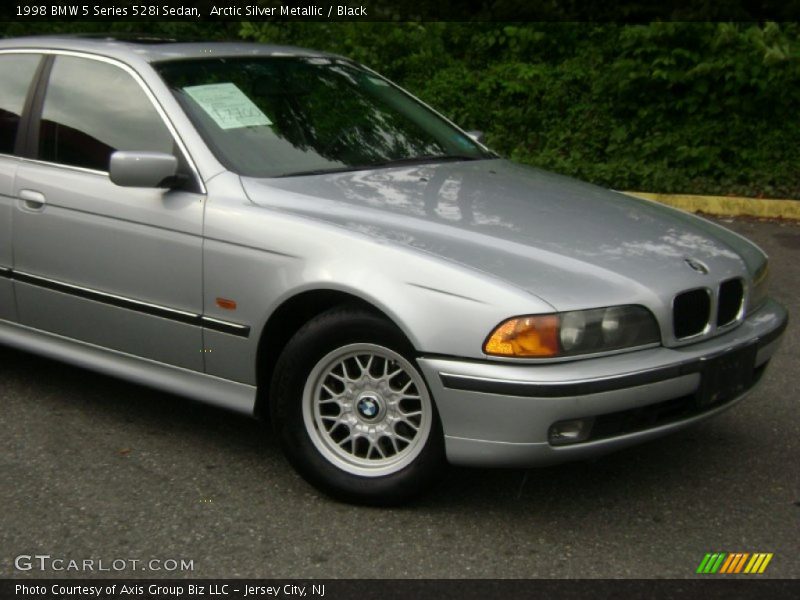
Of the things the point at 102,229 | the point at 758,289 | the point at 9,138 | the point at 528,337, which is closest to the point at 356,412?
the point at 528,337

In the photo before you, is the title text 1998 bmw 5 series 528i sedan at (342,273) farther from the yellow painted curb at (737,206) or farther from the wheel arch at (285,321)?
the yellow painted curb at (737,206)

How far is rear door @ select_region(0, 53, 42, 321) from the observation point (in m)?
5.04

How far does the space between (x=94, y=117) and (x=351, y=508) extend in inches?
77.5

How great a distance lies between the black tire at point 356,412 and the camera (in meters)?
3.99

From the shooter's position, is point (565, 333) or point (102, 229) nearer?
point (565, 333)

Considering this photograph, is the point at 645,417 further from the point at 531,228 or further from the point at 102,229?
the point at 102,229

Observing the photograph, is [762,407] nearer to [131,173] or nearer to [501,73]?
[131,173]

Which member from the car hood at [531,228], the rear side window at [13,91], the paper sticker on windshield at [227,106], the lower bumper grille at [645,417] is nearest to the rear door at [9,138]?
the rear side window at [13,91]

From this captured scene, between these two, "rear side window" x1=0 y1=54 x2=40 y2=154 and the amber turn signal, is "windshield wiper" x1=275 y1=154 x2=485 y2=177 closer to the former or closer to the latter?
the amber turn signal

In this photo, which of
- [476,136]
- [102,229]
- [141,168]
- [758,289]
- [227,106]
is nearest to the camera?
[141,168]

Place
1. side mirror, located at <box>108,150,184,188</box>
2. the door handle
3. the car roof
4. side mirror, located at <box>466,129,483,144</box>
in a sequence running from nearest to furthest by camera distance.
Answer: side mirror, located at <box>108,150,184,188</box>
the door handle
the car roof
side mirror, located at <box>466,129,483,144</box>

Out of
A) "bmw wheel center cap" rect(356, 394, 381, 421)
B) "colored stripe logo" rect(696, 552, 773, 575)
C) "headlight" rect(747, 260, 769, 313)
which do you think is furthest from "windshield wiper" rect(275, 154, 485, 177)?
"colored stripe logo" rect(696, 552, 773, 575)

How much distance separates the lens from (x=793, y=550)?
12.5 ft

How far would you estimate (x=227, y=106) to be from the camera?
4785mm
